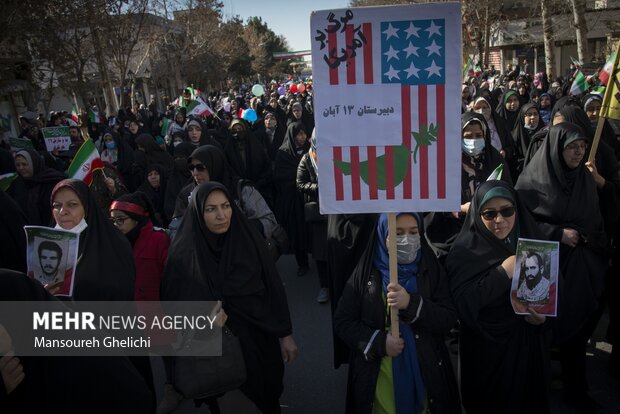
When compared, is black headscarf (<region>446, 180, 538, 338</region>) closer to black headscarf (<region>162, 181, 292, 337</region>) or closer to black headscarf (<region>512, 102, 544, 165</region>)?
black headscarf (<region>162, 181, 292, 337</region>)

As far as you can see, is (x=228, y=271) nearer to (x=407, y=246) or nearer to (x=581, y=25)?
(x=407, y=246)

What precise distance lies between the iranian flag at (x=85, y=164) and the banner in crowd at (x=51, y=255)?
2331mm

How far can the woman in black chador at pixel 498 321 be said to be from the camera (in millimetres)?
2527

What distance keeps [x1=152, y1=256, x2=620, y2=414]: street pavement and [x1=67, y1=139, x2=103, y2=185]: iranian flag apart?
1.93 meters

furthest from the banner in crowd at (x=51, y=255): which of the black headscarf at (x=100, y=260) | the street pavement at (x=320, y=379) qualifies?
the street pavement at (x=320, y=379)

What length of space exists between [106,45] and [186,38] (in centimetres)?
779

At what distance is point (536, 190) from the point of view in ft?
11.1

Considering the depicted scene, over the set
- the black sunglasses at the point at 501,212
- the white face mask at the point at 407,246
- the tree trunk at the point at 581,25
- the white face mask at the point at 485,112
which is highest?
the tree trunk at the point at 581,25

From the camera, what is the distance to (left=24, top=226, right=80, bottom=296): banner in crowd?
2475 millimetres

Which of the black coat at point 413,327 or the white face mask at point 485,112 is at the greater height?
the white face mask at point 485,112

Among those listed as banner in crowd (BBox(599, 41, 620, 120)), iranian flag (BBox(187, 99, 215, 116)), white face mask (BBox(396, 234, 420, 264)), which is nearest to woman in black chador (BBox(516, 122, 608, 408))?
banner in crowd (BBox(599, 41, 620, 120))

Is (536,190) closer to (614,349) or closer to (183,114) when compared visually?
(614,349)

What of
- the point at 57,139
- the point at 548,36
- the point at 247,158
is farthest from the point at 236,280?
the point at 548,36

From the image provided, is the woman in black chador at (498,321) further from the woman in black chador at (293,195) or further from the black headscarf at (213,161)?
the woman in black chador at (293,195)
